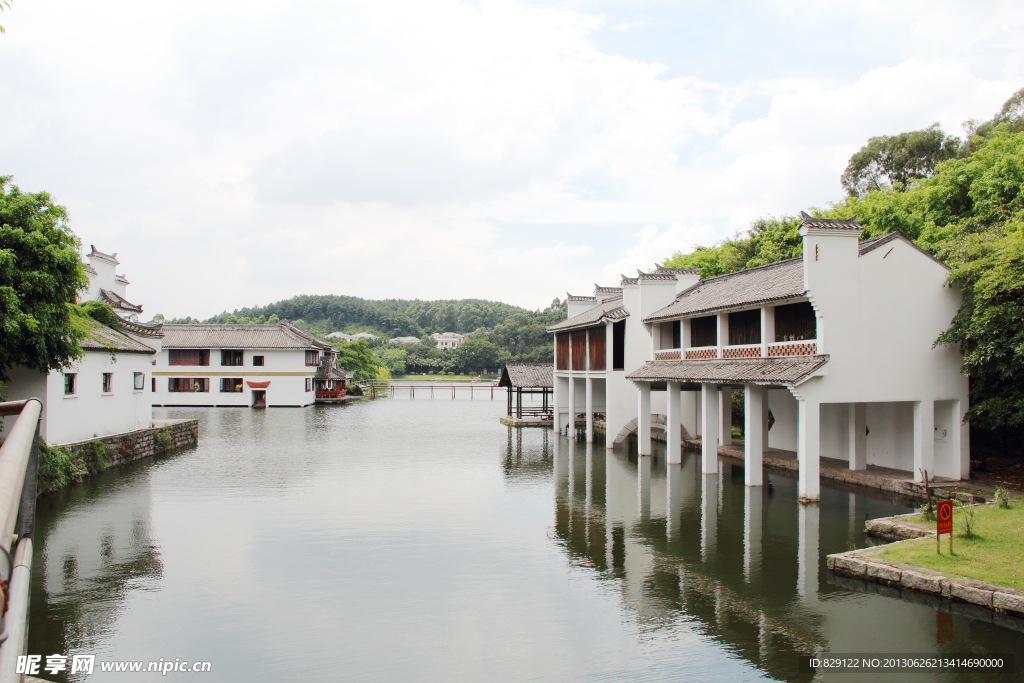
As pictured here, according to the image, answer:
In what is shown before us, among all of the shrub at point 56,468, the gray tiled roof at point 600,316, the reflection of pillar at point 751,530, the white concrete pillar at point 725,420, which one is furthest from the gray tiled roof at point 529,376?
the shrub at point 56,468

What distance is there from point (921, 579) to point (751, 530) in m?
4.16

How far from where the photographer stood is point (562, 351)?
30.6 m

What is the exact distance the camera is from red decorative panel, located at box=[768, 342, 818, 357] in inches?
602

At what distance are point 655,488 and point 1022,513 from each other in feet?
26.3

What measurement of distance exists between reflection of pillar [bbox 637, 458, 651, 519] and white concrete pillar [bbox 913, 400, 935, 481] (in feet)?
20.8

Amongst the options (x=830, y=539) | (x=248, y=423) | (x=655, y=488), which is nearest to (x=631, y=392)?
(x=655, y=488)

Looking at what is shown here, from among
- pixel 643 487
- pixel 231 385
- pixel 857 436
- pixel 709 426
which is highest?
pixel 231 385

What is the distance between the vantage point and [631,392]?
25.0m

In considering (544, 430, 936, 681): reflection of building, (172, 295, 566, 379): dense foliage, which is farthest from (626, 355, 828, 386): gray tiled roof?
(172, 295, 566, 379): dense foliage

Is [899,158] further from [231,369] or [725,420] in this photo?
[231,369]

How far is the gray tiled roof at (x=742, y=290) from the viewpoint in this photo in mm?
16859

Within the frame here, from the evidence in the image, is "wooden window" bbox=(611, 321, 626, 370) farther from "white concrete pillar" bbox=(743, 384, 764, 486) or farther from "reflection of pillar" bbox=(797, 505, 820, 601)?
"reflection of pillar" bbox=(797, 505, 820, 601)

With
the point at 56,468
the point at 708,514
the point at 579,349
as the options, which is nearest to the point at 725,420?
the point at 579,349

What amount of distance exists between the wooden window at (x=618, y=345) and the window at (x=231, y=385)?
3216 cm
